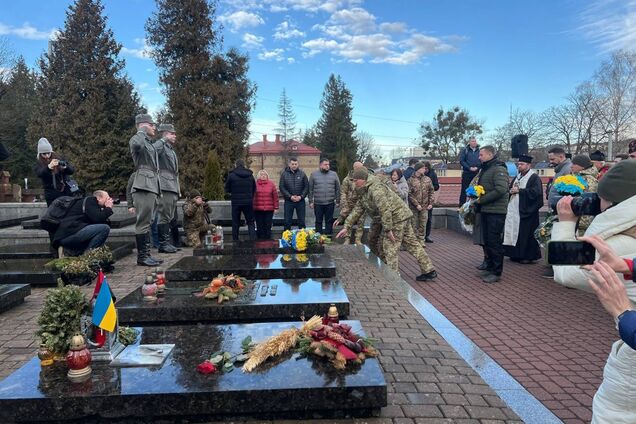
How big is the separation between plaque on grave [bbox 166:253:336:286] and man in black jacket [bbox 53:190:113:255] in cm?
153

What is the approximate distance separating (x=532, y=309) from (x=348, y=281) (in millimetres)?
2414

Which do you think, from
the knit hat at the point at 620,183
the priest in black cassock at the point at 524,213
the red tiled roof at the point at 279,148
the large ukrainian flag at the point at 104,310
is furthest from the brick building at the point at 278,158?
the knit hat at the point at 620,183

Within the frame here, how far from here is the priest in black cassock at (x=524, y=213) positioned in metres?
8.09

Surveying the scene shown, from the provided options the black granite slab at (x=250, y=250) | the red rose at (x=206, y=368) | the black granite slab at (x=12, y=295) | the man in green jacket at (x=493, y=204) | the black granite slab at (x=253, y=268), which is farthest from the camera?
the black granite slab at (x=250, y=250)

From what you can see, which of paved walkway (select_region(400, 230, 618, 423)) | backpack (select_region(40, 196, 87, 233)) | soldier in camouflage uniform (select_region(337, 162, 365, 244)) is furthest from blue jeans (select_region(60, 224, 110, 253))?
paved walkway (select_region(400, 230, 618, 423))

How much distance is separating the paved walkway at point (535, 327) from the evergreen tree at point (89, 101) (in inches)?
831

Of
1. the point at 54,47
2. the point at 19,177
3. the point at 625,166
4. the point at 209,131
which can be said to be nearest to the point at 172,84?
the point at 209,131

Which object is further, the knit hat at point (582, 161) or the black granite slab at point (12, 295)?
the knit hat at point (582, 161)

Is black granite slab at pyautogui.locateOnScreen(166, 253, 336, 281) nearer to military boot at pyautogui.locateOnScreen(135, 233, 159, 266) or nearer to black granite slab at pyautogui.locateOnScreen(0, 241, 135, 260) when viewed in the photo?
military boot at pyautogui.locateOnScreen(135, 233, 159, 266)

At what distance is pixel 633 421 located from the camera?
→ 6.29 feet

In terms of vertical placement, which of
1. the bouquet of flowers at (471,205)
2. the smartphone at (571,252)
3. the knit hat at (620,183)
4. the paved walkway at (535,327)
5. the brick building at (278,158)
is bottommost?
the paved walkway at (535,327)

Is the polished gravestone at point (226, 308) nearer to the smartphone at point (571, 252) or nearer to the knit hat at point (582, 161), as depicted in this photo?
the smartphone at point (571, 252)

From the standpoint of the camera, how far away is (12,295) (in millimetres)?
5309

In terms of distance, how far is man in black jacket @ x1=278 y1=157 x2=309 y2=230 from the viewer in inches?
402
